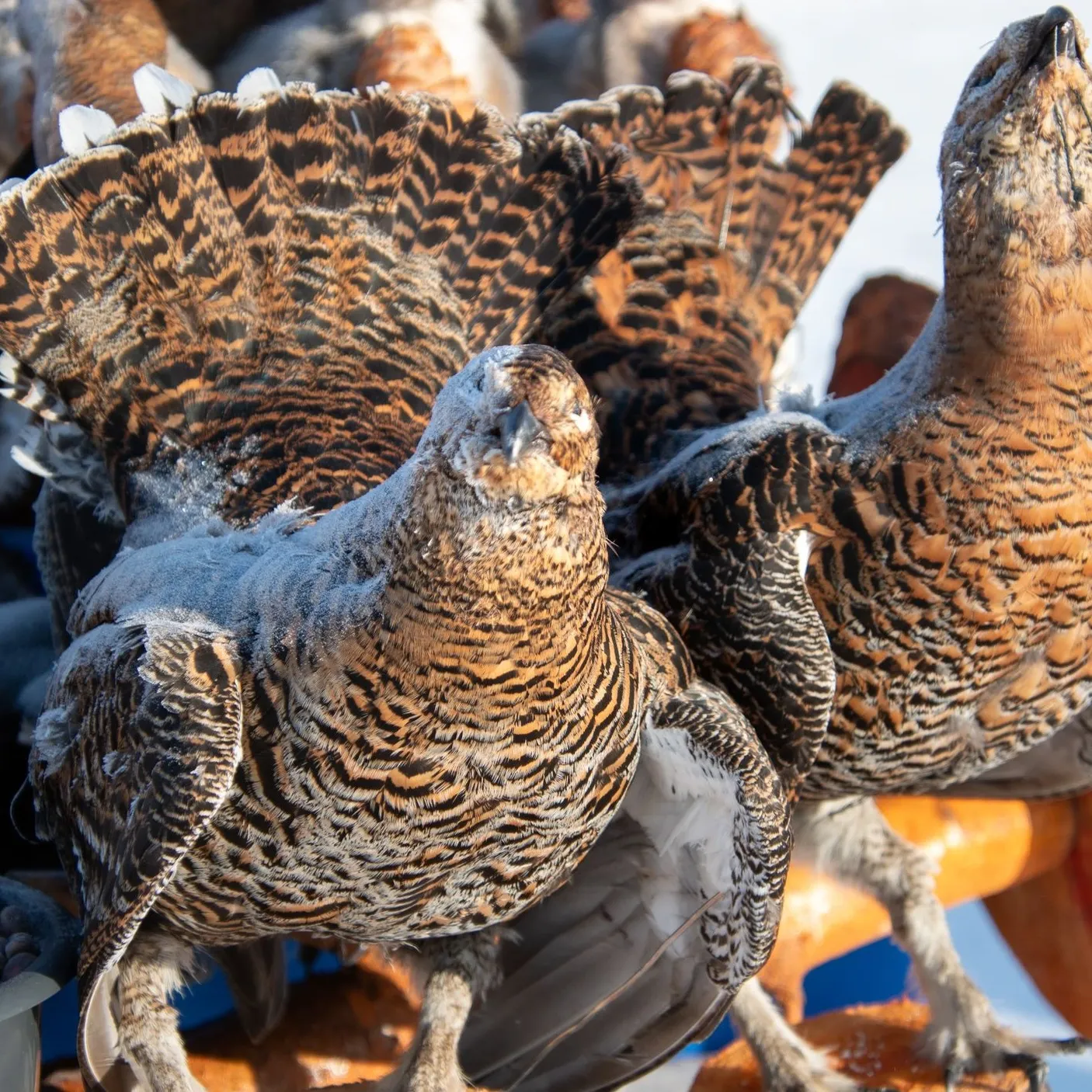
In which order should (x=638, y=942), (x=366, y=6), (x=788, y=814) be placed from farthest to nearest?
(x=366, y=6) < (x=638, y=942) < (x=788, y=814)

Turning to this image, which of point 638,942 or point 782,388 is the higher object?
point 782,388

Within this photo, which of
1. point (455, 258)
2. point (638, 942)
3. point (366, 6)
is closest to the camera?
point (638, 942)

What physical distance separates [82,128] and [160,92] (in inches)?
6.7

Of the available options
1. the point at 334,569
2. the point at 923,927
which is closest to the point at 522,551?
the point at 334,569

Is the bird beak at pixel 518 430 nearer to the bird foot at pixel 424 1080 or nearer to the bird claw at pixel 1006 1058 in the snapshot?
the bird foot at pixel 424 1080

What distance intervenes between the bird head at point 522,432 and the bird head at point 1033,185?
98 cm

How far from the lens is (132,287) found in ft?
8.13

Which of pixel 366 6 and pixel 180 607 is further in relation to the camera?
pixel 366 6

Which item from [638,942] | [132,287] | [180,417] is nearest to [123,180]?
[132,287]

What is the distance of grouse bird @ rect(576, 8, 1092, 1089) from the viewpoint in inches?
84.3

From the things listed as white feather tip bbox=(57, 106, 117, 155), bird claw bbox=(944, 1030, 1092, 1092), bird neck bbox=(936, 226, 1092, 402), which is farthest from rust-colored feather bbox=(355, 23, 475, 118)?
bird claw bbox=(944, 1030, 1092, 1092)

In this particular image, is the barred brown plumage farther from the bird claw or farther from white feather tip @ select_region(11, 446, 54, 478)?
the bird claw

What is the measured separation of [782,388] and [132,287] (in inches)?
58.3

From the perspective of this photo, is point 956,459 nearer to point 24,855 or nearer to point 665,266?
point 665,266
